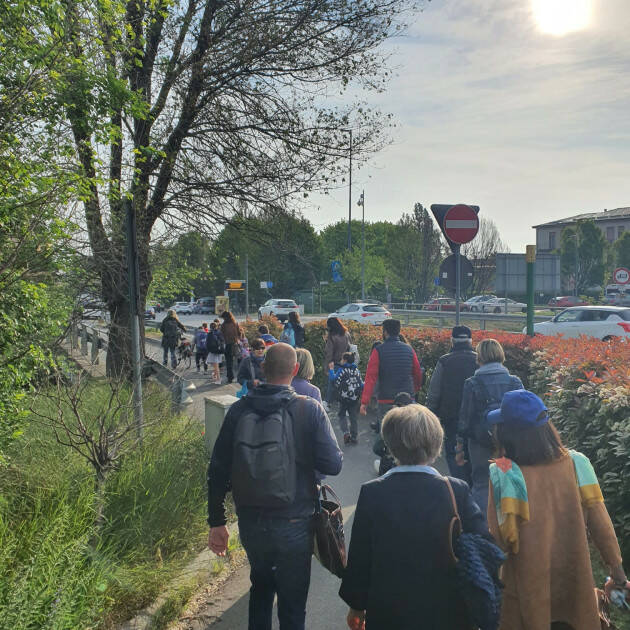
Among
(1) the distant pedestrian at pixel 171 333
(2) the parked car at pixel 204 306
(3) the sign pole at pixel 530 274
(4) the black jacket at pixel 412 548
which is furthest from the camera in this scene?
(2) the parked car at pixel 204 306

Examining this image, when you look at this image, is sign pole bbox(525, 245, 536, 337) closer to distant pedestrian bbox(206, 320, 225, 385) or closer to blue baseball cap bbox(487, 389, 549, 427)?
blue baseball cap bbox(487, 389, 549, 427)

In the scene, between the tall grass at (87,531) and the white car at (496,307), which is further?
the white car at (496,307)

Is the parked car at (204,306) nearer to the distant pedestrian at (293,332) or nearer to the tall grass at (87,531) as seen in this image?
the distant pedestrian at (293,332)

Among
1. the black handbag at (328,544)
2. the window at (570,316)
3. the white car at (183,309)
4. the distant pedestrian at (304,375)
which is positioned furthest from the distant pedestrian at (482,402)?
the white car at (183,309)

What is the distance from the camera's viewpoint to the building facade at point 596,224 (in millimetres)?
86431

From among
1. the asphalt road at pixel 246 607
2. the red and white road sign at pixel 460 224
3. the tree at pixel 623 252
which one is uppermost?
the tree at pixel 623 252

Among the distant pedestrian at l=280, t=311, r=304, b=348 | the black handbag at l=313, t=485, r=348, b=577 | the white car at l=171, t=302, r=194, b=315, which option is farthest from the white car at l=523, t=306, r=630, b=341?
the white car at l=171, t=302, r=194, b=315

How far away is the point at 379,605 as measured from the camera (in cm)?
228

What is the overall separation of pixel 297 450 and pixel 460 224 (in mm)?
5279

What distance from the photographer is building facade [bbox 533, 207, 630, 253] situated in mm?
86431

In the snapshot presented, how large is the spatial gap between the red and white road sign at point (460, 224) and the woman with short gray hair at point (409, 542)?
5.42 metres

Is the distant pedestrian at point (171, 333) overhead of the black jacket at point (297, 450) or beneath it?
beneath

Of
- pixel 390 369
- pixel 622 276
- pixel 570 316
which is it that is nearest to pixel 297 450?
pixel 390 369

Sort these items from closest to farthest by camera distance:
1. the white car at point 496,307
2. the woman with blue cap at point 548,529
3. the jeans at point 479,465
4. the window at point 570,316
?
the woman with blue cap at point 548,529 < the jeans at point 479,465 < the window at point 570,316 < the white car at point 496,307
